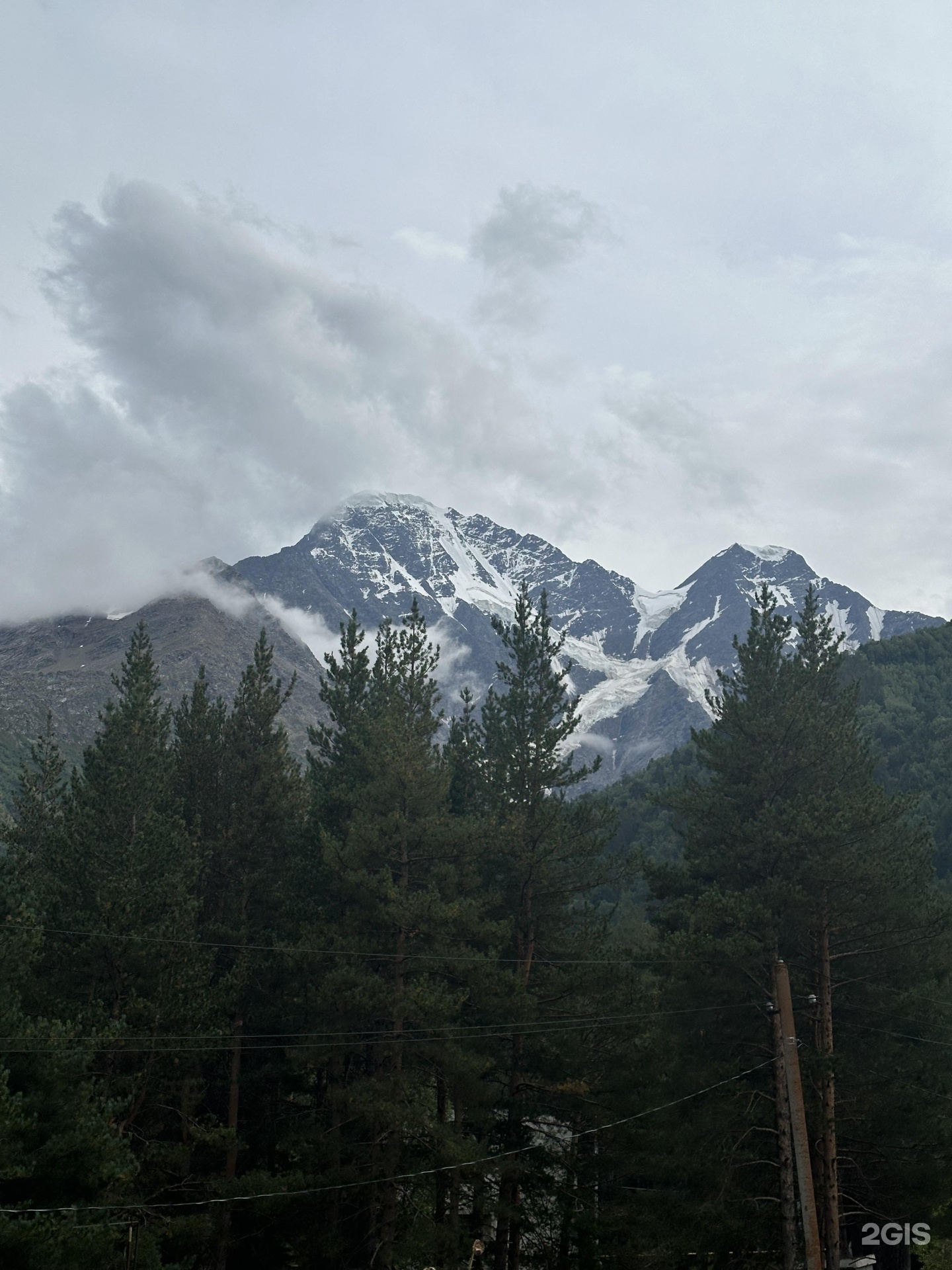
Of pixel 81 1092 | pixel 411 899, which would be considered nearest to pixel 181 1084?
pixel 81 1092

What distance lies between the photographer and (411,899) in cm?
2492

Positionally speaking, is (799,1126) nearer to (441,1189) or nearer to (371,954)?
(441,1189)

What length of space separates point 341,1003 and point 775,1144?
9.97 metres

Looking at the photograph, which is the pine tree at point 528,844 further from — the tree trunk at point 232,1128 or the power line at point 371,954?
the tree trunk at point 232,1128

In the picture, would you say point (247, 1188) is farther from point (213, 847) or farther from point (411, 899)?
point (213, 847)

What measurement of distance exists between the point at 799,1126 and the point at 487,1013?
10.9 meters

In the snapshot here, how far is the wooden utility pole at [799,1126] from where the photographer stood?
A: 15.4m

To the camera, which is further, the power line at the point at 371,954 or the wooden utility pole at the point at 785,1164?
the power line at the point at 371,954

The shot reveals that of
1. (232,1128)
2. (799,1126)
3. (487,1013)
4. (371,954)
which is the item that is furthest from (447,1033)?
(799,1126)

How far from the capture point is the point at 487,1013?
25.7 metres

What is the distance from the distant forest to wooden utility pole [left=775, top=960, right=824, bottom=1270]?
172 centimetres

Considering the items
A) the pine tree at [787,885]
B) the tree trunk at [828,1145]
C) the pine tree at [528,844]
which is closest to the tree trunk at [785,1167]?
the pine tree at [787,885]

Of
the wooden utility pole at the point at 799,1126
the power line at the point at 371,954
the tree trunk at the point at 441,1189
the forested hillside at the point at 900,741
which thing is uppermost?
the forested hillside at the point at 900,741

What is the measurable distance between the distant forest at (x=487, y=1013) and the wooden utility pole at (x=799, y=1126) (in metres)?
1.72
